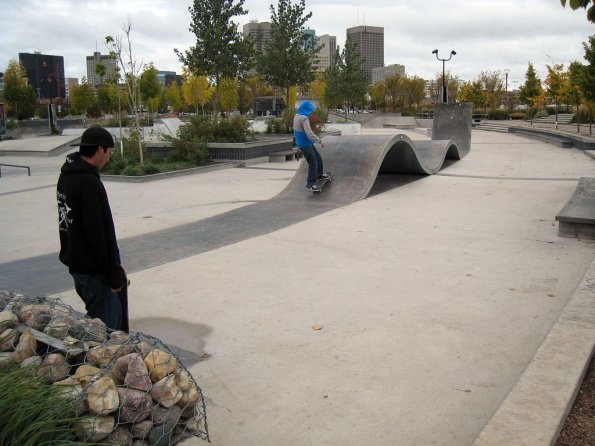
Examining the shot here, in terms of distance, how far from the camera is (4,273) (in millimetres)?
6422

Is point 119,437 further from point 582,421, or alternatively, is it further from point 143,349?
point 582,421

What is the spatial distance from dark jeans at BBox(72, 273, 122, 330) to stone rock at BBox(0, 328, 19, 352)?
73 centimetres

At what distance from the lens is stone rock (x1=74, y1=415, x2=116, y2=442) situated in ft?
7.42

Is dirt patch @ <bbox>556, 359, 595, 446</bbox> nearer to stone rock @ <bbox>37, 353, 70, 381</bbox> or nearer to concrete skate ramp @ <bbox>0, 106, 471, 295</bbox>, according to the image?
stone rock @ <bbox>37, 353, 70, 381</bbox>

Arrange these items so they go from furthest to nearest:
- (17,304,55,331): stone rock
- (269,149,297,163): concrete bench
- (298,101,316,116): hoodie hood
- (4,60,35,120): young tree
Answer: (4,60,35,120): young tree, (269,149,297,163): concrete bench, (298,101,316,116): hoodie hood, (17,304,55,331): stone rock

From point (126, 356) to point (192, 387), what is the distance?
13.3 inches

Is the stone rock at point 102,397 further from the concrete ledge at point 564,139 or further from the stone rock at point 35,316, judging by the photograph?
the concrete ledge at point 564,139

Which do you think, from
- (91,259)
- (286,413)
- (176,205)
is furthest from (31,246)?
(286,413)

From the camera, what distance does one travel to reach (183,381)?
2.65 m

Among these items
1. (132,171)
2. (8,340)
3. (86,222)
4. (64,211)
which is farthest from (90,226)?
(132,171)

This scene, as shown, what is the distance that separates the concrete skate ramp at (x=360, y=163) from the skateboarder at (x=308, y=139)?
1.05 feet

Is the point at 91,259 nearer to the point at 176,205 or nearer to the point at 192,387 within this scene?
the point at 192,387

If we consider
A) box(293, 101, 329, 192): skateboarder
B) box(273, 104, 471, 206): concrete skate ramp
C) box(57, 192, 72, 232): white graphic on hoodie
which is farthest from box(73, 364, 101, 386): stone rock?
box(293, 101, 329, 192): skateboarder

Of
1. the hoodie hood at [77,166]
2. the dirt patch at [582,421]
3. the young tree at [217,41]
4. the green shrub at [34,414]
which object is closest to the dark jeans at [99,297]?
the hoodie hood at [77,166]
